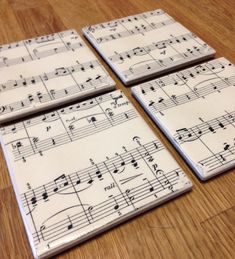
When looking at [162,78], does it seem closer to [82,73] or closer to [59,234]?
[82,73]

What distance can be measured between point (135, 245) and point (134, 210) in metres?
0.05

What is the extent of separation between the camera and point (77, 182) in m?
0.52

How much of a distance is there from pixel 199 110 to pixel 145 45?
27 centimetres

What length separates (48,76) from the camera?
28.7 inches

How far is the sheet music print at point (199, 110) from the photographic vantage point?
0.55m

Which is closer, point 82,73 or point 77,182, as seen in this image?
point 77,182

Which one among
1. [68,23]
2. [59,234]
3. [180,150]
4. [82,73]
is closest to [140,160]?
[180,150]

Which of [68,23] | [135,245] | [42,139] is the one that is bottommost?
[135,245]

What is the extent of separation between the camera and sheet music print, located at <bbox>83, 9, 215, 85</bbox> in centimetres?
74

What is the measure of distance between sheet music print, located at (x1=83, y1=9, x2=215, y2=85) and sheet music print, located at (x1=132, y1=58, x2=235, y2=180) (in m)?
0.04

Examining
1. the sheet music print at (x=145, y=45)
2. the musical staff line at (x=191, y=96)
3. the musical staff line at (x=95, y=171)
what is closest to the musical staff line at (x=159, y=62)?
the sheet music print at (x=145, y=45)

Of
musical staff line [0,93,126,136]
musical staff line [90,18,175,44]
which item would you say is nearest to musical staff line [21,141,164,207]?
musical staff line [0,93,126,136]

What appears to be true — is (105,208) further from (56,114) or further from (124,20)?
(124,20)

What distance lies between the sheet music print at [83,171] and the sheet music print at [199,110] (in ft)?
0.13
